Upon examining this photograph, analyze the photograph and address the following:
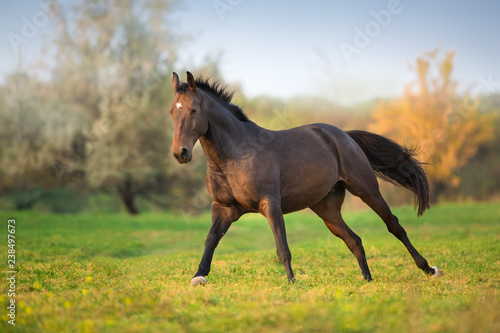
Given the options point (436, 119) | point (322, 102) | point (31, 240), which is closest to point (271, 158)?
point (31, 240)

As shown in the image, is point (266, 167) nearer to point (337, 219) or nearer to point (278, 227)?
point (278, 227)

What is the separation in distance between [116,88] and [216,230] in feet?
60.9

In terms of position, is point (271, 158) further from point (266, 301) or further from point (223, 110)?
point (266, 301)

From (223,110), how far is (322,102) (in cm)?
3473

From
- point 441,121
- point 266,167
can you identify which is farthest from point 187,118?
point 441,121

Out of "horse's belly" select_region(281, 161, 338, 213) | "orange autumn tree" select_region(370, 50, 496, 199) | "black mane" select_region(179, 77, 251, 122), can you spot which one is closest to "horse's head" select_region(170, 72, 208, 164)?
"black mane" select_region(179, 77, 251, 122)

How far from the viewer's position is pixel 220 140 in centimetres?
648

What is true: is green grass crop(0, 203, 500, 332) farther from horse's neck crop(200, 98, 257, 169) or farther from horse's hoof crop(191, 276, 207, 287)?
horse's neck crop(200, 98, 257, 169)

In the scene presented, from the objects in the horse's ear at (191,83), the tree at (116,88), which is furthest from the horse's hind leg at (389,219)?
the tree at (116,88)

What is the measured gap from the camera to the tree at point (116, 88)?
898 inches

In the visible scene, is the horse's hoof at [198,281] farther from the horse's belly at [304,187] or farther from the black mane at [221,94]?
the black mane at [221,94]

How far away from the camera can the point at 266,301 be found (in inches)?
181

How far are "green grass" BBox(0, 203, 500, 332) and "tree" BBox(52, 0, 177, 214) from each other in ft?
27.9

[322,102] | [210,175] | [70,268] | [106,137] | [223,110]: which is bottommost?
[70,268]
